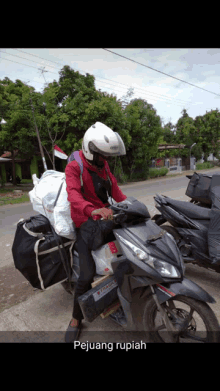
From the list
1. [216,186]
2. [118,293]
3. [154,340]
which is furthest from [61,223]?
[216,186]

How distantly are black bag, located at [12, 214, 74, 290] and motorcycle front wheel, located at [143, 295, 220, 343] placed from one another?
81cm

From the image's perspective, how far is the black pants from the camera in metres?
1.90

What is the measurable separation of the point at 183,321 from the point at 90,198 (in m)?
1.19

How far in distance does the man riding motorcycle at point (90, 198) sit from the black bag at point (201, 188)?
1.81 metres

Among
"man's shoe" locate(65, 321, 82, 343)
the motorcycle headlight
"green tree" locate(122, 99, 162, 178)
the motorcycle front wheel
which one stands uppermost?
"green tree" locate(122, 99, 162, 178)

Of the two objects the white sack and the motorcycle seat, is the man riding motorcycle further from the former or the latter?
the motorcycle seat

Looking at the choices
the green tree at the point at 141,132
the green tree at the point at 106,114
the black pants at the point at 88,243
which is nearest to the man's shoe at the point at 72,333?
the black pants at the point at 88,243

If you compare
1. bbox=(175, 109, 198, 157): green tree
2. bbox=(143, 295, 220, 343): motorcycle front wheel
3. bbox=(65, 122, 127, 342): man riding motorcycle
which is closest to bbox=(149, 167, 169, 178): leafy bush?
bbox=(175, 109, 198, 157): green tree

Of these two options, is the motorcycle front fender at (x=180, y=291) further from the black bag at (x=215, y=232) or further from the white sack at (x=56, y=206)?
the black bag at (x=215, y=232)

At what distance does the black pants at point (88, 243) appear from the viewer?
6.25 feet

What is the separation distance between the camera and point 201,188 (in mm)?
3418

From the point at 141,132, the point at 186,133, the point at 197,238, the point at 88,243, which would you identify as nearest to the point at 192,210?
the point at 197,238

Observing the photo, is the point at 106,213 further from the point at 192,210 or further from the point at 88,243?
the point at 192,210

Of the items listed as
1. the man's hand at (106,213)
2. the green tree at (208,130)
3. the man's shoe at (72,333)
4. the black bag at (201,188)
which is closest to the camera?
the man's hand at (106,213)
